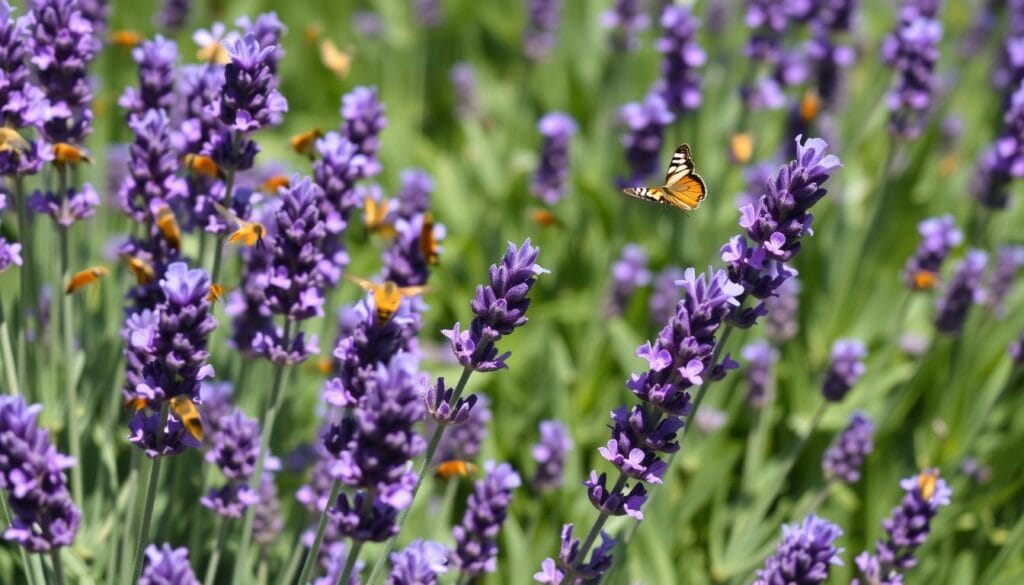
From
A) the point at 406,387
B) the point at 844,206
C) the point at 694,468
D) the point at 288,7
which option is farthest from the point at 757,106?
the point at 406,387

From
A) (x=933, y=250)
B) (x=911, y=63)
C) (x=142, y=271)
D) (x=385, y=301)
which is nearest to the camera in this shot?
(x=385, y=301)

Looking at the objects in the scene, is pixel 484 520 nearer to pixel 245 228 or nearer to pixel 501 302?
pixel 501 302

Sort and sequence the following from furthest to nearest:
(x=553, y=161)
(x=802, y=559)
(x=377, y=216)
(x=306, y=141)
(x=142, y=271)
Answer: (x=553, y=161) < (x=377, y=216) < (x=306, y=141) < (x=142, y=271) < (x=802, y=559)

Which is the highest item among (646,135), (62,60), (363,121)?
(646,135)

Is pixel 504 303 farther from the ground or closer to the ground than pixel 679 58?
closer to the ground

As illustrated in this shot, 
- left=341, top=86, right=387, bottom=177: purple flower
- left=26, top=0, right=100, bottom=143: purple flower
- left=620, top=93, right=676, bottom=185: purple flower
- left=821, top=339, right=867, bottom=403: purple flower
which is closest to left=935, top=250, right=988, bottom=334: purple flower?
left=821, top=339, right=867, bottom=403: purple flower

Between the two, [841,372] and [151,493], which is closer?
[151,493]

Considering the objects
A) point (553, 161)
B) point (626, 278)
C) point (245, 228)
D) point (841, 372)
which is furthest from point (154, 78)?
point (841, 372)
